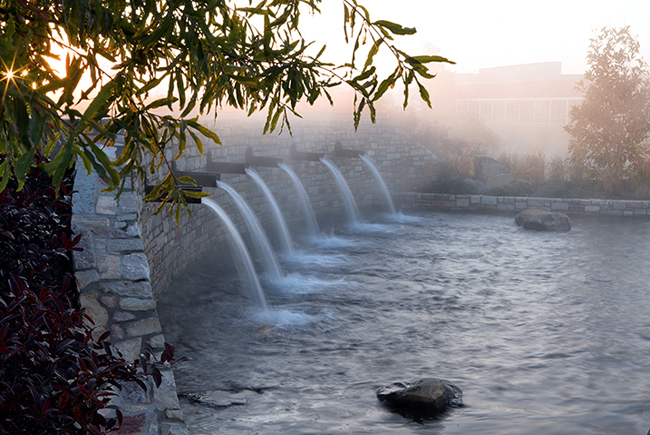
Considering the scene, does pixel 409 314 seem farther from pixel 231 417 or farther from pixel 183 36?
pixel 183 36

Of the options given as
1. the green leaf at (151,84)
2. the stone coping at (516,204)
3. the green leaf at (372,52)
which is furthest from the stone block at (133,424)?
→ the stone coping at (516,204)

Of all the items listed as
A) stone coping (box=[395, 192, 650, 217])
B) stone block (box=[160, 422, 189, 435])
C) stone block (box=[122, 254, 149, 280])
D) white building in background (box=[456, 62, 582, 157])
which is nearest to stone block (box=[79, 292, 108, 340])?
stone block (box=[122, 254, 149, 280])

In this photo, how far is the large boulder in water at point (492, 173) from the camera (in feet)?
56.2

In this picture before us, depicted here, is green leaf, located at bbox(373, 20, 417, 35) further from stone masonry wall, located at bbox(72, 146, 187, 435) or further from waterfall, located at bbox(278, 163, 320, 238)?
waterfall, located at bbox(278, 163, 320, 238)

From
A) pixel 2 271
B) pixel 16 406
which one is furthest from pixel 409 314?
pixel 16 406

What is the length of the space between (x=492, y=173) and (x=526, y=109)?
81.6 feet

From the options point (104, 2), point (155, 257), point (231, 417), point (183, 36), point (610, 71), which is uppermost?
point (610, 71)

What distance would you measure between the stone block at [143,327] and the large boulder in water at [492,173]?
14559mm

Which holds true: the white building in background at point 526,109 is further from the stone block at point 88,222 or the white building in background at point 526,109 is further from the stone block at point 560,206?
the stone block at point 88,222

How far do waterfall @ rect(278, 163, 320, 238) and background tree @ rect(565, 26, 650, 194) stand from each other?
9228mm

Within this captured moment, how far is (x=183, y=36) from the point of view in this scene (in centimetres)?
214

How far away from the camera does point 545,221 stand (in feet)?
43.2

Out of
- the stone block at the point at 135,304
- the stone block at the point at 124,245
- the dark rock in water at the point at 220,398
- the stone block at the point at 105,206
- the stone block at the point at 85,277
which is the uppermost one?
the stone block at the point at 105,206

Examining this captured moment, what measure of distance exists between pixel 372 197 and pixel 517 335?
9.79 metres
